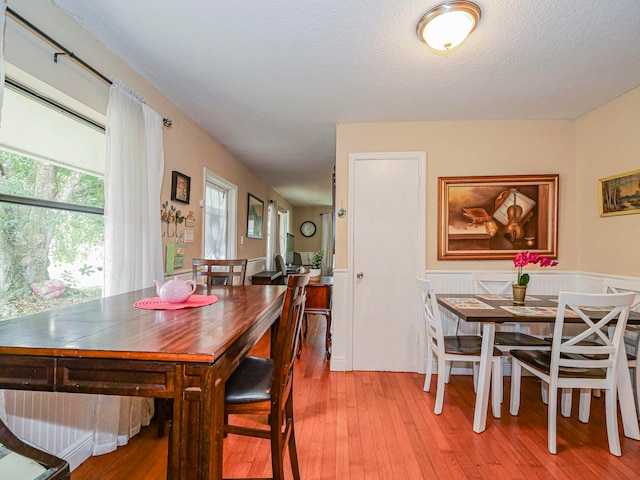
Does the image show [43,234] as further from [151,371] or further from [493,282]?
[493,282]

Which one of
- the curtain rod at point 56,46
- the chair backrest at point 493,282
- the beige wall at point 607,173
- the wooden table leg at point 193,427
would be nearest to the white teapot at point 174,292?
the wooden table leg at point 193,427

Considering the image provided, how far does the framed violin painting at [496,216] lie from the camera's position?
284cm

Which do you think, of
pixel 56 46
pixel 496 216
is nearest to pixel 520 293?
pixel 496 216

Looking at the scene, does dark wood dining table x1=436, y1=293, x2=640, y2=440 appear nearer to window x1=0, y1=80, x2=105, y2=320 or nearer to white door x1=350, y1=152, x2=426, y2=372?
white door x1=350, y1=152, x2=426, y2=372

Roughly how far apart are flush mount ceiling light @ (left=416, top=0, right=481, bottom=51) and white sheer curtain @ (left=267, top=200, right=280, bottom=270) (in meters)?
4.71

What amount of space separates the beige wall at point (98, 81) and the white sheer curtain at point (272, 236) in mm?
2295

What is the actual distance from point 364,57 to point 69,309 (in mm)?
2031

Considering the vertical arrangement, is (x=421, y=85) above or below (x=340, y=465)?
above

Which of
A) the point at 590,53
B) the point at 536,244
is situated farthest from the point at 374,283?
the point at 590,53

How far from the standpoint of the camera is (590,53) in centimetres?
186

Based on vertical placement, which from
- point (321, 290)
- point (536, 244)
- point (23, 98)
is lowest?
point (321, 290)

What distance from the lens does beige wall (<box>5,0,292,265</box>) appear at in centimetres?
138

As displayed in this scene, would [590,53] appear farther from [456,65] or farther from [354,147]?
[354,147]

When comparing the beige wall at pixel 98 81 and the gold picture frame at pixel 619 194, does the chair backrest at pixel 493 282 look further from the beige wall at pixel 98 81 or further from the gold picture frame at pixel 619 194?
the beige wall at pixel 98 81
